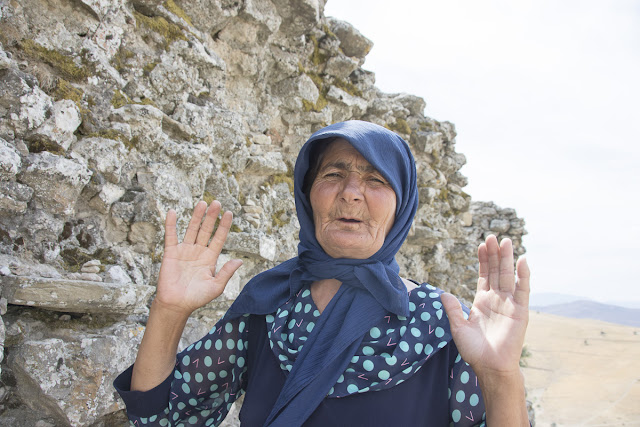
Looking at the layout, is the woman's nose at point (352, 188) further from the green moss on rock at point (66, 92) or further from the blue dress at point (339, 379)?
the green moss on rock at point (66, 92)

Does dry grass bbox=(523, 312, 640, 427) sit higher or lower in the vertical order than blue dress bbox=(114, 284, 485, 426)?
lower

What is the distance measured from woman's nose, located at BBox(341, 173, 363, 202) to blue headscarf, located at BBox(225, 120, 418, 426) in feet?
0.41

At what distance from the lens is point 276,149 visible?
4.33 m

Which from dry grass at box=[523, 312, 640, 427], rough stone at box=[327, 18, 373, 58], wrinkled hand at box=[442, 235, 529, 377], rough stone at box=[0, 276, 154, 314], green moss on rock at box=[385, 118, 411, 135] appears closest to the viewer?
wrinkled hand at box=[442, 235, 529, 377]

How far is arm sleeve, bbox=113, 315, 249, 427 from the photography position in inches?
69.2

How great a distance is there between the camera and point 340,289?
1.78 m

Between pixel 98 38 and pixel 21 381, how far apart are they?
81.7 inches

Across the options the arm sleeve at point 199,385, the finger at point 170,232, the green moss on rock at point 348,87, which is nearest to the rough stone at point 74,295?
the arm sleeve at point 199,385

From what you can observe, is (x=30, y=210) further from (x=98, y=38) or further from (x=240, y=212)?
(x=240, y=212)

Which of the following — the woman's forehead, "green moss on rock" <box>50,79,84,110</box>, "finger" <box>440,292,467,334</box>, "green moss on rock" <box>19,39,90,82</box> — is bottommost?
"finger" <box>440,292,467,334</box>

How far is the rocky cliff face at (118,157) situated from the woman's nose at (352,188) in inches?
56.5

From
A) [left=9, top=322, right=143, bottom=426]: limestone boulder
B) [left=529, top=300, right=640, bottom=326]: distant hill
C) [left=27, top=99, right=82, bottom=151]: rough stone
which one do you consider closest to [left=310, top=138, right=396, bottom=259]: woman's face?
[left=9, top=322, right=143, bottom=426]: limestone boulder

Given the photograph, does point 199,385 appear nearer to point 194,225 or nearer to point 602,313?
point 194,225

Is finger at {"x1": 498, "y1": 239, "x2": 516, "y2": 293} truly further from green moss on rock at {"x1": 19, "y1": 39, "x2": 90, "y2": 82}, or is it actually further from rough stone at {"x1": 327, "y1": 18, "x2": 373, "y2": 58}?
rough stone at {"x1": 327, "y1": 18, "x2": 373, "y2": 58}
